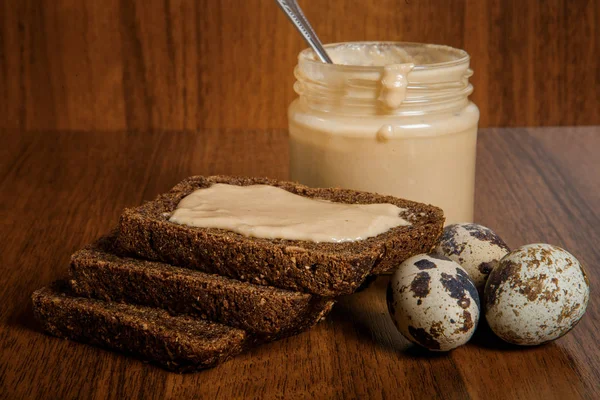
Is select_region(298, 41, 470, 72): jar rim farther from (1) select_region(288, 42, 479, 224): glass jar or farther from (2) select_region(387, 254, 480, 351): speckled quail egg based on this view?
(2) select_region(387, 254, 480, 351): speckled quail egg

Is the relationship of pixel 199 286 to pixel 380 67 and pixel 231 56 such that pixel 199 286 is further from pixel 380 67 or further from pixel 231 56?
pixel 231 56

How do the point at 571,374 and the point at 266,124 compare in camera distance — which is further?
the point at 266,124

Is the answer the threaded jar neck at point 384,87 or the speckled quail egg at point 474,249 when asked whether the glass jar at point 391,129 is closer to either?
the threaded jar neck at point 384,87

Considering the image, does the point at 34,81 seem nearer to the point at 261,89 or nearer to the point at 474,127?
the point at 261,89

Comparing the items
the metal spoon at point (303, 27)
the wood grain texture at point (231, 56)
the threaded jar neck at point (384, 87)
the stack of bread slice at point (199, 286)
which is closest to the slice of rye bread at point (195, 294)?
the stack of bread slice at point (199, 286)

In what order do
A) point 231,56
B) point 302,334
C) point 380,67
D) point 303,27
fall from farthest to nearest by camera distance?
point 231,56
point 303,27
point 380,67
point 302,334

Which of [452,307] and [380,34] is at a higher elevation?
[380,34]

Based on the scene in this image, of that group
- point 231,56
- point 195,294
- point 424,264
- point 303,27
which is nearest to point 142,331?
point 195,294

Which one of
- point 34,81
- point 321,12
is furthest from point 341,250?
point 34,81

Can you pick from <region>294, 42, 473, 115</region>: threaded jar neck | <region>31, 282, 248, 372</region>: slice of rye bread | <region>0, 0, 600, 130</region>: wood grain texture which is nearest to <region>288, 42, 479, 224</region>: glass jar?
<region>294, 42, 473, 115</region>: threaded jar neck
